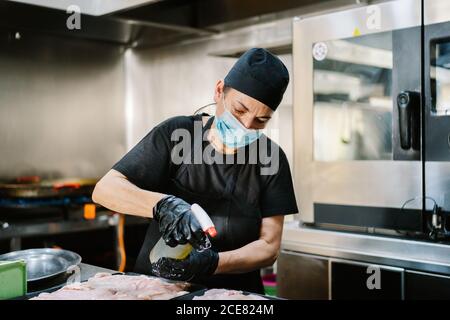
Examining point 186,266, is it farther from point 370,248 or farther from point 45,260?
point 370,248

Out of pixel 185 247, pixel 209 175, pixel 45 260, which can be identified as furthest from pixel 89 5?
pixel 185 247

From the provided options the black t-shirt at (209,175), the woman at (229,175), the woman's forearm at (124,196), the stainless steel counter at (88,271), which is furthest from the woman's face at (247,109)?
the stainless steel counter at (88,271)

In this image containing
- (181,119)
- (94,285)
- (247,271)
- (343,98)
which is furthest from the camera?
(343,98)

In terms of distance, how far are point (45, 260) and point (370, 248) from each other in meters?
1.42

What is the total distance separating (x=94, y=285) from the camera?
1.56 meters

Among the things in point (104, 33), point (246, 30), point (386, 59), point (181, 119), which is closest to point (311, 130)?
point (386, 59)

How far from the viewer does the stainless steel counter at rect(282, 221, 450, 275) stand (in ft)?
6.67

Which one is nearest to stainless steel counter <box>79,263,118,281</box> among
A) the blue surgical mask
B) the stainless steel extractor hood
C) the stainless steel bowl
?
the stainless steel bowl

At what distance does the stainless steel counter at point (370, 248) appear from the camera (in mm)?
2033

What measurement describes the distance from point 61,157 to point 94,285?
7.84 feet

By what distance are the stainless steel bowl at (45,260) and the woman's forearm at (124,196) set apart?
0.26 metres

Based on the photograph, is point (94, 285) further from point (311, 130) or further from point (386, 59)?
point (386, 59)

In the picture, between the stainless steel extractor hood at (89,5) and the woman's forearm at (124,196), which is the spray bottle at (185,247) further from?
the stainless steel extractor hood at (89,5)

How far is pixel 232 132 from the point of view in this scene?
1856 mm
